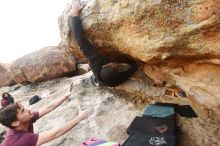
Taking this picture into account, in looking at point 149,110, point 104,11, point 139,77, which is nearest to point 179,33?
point 104,11

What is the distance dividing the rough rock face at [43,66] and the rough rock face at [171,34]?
5.26 metres

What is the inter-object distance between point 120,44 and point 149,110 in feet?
4.16

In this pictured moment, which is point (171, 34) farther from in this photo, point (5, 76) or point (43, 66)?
point (5, 76)

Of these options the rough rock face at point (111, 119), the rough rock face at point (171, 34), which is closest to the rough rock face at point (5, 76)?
the rough rock face at point (111, 119)

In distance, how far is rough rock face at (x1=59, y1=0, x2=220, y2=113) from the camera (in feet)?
10.8

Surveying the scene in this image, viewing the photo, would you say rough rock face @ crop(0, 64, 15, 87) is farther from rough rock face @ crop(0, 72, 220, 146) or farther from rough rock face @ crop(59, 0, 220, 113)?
rough rock face @ crop(59, 0, 220, 113)

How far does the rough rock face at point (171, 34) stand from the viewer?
330 centimetres

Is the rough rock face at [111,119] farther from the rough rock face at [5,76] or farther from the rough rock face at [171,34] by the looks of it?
the rough rock face at [5,76]

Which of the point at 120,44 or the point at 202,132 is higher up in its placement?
the point at 120,44

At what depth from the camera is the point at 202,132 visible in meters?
4.38

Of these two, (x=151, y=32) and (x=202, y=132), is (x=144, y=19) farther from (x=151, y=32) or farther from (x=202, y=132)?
(x=202, y=132)

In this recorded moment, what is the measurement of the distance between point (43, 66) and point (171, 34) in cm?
699

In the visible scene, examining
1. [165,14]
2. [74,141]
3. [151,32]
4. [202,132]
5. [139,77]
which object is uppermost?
[165,14]

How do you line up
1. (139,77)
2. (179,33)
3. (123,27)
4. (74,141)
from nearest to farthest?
1. (179,33)
2. (123,27)
3. (74,141)
4. (139,77)
